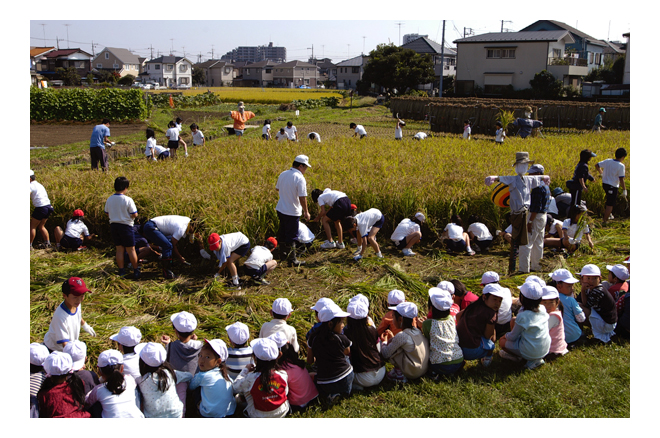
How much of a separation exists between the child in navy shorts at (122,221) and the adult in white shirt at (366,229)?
120 inches

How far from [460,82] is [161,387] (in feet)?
160

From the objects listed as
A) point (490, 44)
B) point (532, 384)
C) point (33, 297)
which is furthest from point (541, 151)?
point (490, 44)

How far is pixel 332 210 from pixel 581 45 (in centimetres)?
5103

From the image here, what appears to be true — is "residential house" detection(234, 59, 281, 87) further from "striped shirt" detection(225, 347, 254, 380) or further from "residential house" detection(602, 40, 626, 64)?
"striped shirt" detection(225, 347, 254, 380)

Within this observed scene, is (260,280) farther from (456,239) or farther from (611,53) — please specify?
(611,53)

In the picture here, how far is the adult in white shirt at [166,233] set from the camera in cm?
659

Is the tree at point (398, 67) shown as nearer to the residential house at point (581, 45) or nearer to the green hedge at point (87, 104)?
the residential house at point (581, 45)

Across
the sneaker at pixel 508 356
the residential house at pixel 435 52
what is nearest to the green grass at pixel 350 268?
the sneaker at pixel 508 356

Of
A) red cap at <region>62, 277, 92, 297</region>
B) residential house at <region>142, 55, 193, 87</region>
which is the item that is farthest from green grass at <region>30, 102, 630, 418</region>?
residential house at <region>142, 55, 193, 87</region>

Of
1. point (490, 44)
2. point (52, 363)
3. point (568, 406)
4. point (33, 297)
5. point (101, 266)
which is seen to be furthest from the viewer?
point (490, 44)

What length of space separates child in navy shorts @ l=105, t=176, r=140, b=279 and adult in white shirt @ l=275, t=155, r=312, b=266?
1.98 m

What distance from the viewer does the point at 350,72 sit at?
260 ft

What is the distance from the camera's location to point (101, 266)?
696 centimetres

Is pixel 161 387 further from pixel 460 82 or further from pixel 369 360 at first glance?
pixel 460 82
